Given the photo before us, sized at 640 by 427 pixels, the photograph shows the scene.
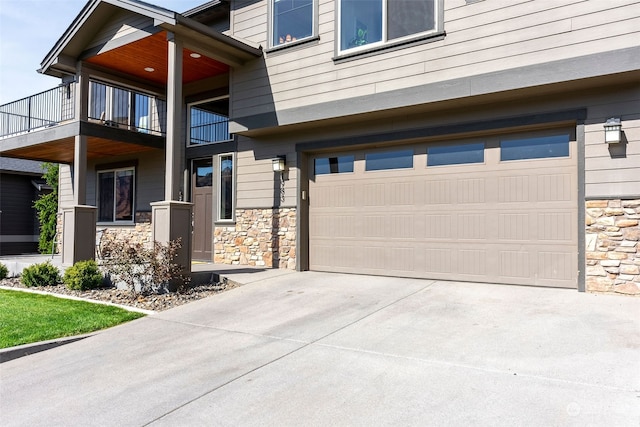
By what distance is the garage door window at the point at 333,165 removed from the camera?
832cm

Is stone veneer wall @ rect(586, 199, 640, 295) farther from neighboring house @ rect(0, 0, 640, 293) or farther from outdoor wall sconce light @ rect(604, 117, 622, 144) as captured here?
outdoor wall sconce light @ rect(604, 117, 622, 144)

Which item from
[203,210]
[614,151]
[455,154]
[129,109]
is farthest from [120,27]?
[614,151]

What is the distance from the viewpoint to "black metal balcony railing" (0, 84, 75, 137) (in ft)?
39.5

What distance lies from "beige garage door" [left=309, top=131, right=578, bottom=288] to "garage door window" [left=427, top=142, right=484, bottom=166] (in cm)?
2

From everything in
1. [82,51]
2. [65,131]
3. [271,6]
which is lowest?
[65,131]

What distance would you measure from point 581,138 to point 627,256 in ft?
5.65

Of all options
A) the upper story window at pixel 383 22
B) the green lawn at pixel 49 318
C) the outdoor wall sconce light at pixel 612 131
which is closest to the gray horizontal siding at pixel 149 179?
the green lawn at pixel 49 318

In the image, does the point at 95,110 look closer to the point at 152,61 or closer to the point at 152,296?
the point at 152,61

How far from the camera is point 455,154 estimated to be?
23.6 feet

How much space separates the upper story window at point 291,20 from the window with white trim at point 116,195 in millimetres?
6231

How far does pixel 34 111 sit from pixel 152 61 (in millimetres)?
4958

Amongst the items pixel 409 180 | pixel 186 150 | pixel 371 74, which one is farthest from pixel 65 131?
pixel 409 180

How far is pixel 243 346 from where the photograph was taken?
4.47m

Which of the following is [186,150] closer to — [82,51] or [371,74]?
[82,51]
